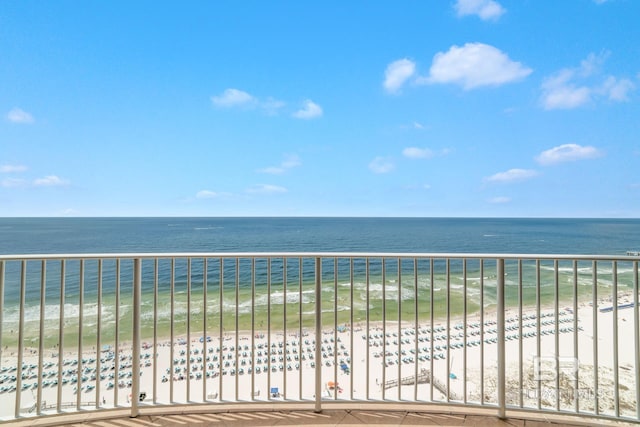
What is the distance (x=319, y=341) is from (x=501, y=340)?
116cm

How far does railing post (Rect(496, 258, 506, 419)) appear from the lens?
74.3 inches

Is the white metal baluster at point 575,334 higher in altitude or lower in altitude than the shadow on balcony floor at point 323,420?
higher

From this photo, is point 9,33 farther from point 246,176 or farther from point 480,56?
point 246,176

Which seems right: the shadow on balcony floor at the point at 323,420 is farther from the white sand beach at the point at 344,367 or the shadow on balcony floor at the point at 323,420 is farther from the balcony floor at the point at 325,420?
the white sand beach at the point at 344,367

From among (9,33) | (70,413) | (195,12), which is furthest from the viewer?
(195,12)

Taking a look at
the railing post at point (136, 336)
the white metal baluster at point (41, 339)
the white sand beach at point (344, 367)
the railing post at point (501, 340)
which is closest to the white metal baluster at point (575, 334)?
the railing post at point (501, 340)

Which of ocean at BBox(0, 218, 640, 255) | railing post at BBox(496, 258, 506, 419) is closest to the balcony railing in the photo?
railing post at BBox(496, 258, 506, 419)

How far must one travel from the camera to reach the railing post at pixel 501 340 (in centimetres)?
189

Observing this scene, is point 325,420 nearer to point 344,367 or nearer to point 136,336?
point 136,336

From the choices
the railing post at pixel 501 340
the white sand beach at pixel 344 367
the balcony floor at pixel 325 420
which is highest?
the railing post at pixel 501 340

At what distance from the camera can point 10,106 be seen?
2058cm

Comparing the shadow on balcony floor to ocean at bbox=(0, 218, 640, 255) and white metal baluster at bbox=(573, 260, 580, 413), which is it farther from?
ocean at bbox=(0, 218, 640, 255)

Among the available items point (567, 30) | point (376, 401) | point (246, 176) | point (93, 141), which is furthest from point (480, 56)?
point (246, 176)

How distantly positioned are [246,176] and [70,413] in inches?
1947
